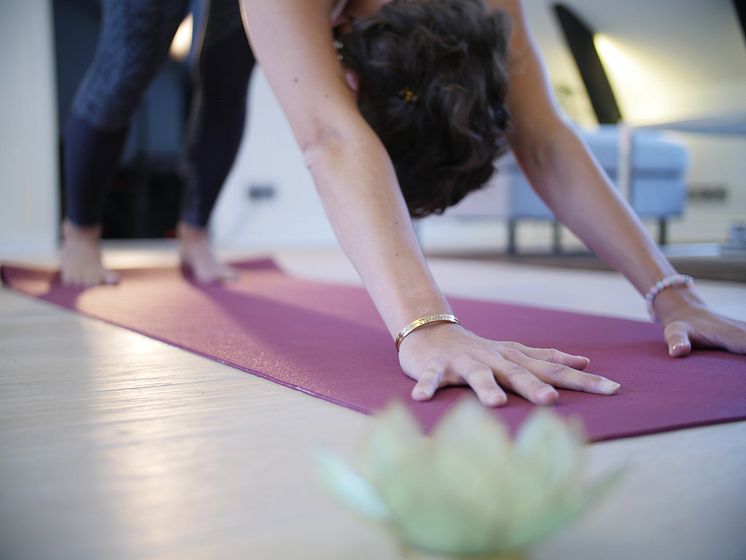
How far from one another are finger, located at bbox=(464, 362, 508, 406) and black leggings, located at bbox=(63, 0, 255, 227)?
119cm

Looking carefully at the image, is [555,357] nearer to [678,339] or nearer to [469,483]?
[678,339]

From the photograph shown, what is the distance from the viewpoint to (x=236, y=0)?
5.94ft

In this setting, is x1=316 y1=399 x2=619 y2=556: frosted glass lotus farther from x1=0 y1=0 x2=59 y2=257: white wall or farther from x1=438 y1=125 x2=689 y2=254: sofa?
x1=0 y1=0 x2=59 y2=257: white wall

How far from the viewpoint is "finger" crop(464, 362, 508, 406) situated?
63 centimetres

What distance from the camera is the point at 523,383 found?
662 millimetres

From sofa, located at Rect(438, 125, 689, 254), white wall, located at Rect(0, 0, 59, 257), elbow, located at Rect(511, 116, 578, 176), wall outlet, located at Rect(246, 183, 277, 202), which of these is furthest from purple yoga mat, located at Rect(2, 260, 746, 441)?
wall outlet, located at Rect(246, 183, 277, 202)

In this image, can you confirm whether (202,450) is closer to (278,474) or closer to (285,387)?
(278,474)

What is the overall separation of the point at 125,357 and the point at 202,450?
0.47 m

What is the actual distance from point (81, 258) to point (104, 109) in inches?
17.9

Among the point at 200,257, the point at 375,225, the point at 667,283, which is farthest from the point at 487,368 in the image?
the point at 200,257

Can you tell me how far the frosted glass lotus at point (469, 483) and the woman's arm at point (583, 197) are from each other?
649 mm

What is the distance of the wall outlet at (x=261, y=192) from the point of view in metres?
5.59

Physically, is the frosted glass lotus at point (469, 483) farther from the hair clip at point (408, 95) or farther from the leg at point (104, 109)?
the leg at point (104, 109)

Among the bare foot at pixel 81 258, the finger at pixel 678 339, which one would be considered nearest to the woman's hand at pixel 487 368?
the finger at pixel 678 339
